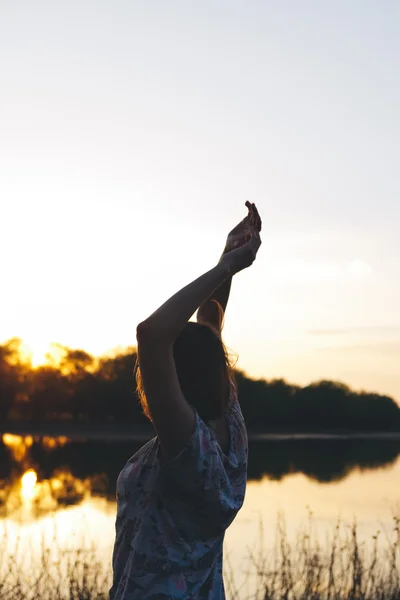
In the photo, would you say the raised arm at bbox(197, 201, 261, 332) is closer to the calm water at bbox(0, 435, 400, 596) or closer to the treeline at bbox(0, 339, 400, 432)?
the calm water at bbox(0, 435, 400, 596)

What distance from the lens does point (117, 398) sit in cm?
4897

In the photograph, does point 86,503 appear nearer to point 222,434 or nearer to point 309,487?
point 309,487

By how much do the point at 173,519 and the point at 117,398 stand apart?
4796cm

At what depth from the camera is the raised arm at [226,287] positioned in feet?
6.84

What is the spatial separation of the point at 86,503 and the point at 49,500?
921mm

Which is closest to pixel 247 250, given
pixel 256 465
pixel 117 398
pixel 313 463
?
pixel 256 465

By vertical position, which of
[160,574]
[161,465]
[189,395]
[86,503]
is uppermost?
[189,395]

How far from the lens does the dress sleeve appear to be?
158cm

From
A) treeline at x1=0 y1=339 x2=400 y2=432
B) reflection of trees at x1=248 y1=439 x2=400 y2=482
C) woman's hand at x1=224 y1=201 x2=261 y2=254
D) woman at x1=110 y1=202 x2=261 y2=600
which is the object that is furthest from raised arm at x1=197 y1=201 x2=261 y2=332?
treeline at x1=0 y1=339 x2=400 y2=432

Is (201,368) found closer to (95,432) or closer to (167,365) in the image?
(167,365)

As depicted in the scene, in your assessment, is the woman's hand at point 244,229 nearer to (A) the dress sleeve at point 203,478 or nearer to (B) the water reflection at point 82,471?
(A) the dress sleeve at point 203,478

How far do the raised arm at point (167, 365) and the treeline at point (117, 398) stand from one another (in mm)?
45773

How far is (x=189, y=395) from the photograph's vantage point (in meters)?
1.63

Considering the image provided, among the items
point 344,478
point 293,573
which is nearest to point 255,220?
point 293,573
